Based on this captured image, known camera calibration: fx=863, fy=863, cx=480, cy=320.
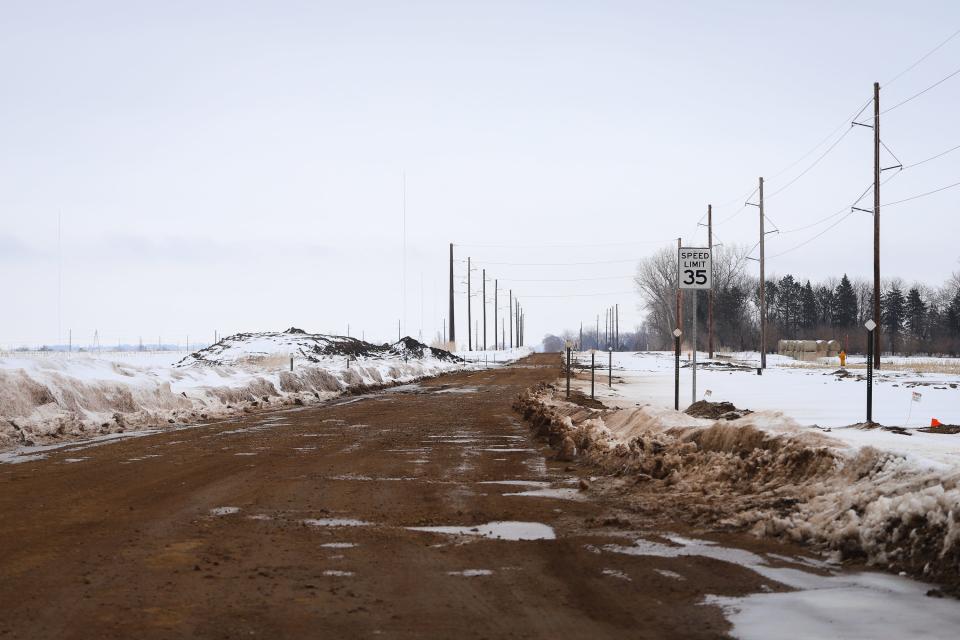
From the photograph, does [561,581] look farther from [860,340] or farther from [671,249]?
[860,340]

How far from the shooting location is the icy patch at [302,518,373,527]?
7961 mm

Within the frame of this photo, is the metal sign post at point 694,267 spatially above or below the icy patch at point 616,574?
above

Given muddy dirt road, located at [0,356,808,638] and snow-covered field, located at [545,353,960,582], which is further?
snow-covered field, located at [545,353,960,582]

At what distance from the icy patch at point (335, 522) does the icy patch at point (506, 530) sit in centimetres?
54

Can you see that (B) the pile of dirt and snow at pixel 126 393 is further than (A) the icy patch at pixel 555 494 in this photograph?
Yes

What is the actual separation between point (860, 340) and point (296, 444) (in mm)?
133243

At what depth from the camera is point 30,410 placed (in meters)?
17.7

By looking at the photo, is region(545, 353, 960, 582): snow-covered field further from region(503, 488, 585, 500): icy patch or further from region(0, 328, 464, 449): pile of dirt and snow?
region(0, 328, 464, 449): pile of dirt and snow

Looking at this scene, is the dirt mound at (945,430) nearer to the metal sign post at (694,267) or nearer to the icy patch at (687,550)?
the metal sign post at (694,267)

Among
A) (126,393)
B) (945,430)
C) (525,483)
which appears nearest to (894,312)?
(126,393)

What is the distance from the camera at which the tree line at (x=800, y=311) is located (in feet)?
382

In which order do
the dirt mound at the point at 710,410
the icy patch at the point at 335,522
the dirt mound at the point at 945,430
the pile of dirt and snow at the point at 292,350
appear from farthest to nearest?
the pile of dirt and snow at the point at 292,350
the dirt mound at the point at 710,410
the dirt mound at the point at 945,430
the icy patch at the point at 335,522

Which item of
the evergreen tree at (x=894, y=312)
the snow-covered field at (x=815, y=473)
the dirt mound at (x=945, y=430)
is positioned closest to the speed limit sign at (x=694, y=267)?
the snow-covered field at (x=815, y=473)

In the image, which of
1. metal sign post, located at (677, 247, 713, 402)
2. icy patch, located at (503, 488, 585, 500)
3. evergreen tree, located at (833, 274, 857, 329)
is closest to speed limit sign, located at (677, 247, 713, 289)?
metal sign post, located at (677, 247, 713, 402)
